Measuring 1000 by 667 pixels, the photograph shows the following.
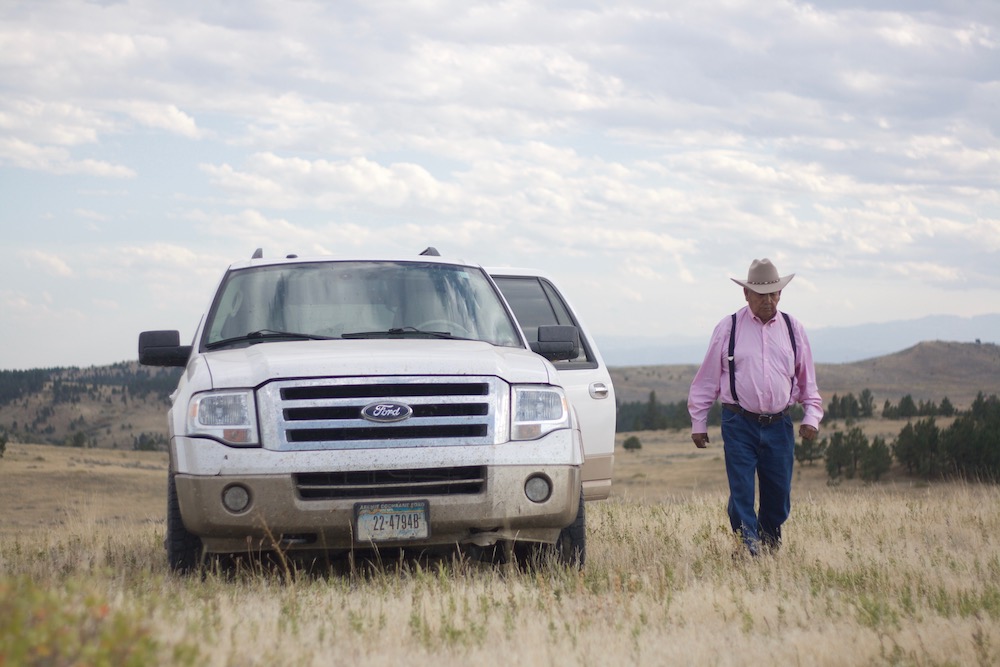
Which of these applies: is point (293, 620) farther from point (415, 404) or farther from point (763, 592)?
point (763, 592)

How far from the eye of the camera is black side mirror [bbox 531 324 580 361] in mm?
7539

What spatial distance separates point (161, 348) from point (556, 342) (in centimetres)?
244

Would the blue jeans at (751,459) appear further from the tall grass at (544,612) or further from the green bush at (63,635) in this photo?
the green bush at (63,635)

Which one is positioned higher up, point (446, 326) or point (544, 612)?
point (446, 326)

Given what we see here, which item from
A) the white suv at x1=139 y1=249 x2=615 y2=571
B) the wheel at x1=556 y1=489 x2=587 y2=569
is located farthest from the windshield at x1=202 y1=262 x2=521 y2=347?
the wheel at x1=556 y1=489 x2=587 y2=569

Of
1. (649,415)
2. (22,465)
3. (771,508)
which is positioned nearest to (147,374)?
(649,415)

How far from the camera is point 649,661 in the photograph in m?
4.65

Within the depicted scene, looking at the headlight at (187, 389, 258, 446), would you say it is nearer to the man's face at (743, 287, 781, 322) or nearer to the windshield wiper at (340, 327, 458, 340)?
the windshield wiper at (340, 327, 458, 340)

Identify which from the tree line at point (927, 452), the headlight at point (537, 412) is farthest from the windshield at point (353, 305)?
the tree line at point (927, 452)

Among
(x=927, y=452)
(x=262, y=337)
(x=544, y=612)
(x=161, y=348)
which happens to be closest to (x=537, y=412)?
(x=544, y=612)

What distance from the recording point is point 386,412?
6.17 metres

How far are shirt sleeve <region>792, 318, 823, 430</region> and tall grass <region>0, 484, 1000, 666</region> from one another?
0.90 meters

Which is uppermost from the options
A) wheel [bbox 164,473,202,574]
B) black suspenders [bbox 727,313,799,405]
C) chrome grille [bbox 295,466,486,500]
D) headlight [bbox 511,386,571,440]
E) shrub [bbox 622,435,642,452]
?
black suspenders [bbox 727,313,799,405]

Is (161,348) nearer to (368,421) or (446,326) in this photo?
(446,326)
